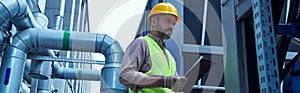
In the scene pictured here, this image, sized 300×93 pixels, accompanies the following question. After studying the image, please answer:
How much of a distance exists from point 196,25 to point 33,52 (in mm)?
2080

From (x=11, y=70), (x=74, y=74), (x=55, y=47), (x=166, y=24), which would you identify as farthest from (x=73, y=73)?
(x=166, y=24)

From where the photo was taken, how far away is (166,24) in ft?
6.04

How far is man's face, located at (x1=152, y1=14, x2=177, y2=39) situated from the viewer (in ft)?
5.96

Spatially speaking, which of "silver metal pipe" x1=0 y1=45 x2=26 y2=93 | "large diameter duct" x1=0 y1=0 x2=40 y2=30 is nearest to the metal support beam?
"large diameter duct" x1=0 y1=0 x2=40 y2=30

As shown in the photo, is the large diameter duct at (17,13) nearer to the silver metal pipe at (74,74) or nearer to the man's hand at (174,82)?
the silver metal pipe at (74,74)

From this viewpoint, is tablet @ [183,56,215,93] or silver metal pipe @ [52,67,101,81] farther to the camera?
silver metal pipe @ [52,67,101,81]

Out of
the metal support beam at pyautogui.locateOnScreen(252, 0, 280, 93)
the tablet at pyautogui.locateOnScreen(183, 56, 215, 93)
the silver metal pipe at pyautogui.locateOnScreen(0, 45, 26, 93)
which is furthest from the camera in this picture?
the silver metal pipe at pyautogui.locateOnScreen(0, 45, 26, 93)

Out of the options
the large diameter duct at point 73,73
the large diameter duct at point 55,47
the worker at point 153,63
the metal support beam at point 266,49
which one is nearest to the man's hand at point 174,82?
the worker at point 153,63

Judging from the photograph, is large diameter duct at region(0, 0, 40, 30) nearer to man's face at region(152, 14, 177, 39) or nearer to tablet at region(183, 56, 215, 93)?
man's face at region(152, 14, 177, 39)

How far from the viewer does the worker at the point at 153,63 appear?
5.14 feet

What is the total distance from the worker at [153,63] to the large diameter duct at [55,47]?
158 cm

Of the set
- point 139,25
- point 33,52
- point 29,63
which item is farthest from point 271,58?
point 139,25

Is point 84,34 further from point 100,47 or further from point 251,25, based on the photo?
point 251,25

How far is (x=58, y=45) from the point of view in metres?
3.47
